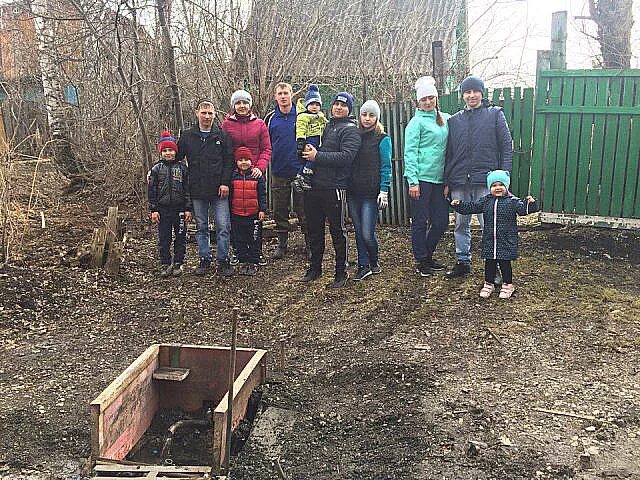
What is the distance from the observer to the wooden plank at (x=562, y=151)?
26.3 feet

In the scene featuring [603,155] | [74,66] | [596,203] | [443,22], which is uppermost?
[443,22]

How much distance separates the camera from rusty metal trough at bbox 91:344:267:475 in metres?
3.20

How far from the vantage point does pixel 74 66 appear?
37.7 ft

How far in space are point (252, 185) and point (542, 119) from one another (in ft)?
12.4

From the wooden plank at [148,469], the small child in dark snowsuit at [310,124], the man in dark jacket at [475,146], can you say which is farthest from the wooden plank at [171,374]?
the man in dark jacket at [475,146]

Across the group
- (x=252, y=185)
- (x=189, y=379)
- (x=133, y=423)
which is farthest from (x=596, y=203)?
(x=133, y=423)

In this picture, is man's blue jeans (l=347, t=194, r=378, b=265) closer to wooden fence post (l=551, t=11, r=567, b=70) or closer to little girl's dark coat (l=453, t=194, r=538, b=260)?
little girl's dark coat (l=453, t=194, r=538, b=260)

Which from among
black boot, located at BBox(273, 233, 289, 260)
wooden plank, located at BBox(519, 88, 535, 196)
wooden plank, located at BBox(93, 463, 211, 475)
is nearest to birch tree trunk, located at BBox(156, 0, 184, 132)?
black boot, located at BBox(273, 233, 289, 260)

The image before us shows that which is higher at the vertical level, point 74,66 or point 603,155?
point 74,66

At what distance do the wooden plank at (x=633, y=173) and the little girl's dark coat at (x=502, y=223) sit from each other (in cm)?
264

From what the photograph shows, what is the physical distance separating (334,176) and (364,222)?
0.63 metres

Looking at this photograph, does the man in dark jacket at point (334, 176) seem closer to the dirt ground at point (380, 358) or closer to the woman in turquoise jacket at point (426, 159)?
the dirt ground at point (380, 358)

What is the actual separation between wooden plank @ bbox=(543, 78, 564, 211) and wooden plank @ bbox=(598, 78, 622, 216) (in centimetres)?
56

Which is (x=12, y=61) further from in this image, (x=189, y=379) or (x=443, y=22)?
(x=189, y=379)
